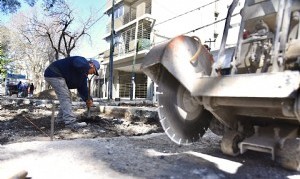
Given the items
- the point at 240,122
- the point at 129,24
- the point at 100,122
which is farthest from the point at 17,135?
the point at 129,24

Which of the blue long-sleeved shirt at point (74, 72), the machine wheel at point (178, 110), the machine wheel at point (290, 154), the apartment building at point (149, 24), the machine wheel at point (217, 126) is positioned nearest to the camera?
the machine wheel at point (290, 154)

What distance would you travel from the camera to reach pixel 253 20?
370 centimetres

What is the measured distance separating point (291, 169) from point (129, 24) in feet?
107

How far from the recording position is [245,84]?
3002mm

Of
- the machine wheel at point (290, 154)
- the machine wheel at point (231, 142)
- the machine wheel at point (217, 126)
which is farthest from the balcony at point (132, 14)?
the machine wheel at point (290, 154)

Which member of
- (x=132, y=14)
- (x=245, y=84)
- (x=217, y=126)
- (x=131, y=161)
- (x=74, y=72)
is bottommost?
(x=131, y=161)

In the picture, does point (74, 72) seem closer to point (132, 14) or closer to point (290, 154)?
point (290, 154)

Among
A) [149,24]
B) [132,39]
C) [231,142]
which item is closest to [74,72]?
[231,142]

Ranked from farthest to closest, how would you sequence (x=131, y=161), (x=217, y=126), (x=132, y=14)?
(x=132, y=14) < (x=217, y=126) < (x=131, y=161)

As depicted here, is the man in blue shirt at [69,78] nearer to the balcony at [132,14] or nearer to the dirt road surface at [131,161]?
the dirt road surface at [131,161]

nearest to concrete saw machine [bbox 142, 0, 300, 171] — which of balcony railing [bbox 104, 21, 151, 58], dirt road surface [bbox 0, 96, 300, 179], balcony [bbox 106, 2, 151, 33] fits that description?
dirt road surface [bbox 0, 96, 300, 179]

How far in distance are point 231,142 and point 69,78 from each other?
16.4ft

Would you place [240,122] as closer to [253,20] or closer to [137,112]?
[253,20]

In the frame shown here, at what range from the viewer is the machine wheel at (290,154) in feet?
11.0
